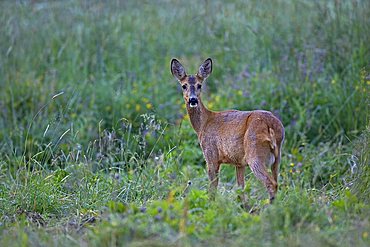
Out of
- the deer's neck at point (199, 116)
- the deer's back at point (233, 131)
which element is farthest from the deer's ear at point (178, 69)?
the deer's back at point (233, 131)

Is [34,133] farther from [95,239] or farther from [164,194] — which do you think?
[95,239]

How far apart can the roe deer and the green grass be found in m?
0.18

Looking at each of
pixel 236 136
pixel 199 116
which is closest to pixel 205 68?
pixel 199 116

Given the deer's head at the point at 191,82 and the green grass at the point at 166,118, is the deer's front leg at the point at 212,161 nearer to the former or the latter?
the green grass at the point at 166,118

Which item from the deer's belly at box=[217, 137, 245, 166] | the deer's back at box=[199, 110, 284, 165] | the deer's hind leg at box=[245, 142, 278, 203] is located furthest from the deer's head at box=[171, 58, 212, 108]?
the deer's hind leg at box=[245, 142, 278, 203]

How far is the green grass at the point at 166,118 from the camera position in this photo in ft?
15.9

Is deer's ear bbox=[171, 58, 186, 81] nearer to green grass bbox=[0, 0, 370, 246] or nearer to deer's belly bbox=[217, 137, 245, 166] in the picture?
green grass bbox=[0, 0, 370, 246]

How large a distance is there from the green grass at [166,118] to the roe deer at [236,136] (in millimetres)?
178

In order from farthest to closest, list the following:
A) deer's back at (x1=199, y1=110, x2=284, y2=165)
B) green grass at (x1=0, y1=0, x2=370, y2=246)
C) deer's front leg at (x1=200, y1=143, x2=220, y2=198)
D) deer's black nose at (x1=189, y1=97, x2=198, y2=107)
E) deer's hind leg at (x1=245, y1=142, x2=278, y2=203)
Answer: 1. deer's black nose at (x1=189, y1=97, x2=198, y2=107)
2. deer's front leg at (x1=200, y1=143, x2=220, y2=198)
3. deer's back at (x1=199, y1=110, x2=284, y2=165)
4. deer's hind leg at (x1=245, y1=142, x2=278, y2=203)
5. green grass at (x1=0, y1=0, x2=370, y2=246)

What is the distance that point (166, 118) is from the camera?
909cm

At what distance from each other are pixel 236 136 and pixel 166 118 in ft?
9.87

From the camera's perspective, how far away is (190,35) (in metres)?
11.0

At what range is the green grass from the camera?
15.9 feet

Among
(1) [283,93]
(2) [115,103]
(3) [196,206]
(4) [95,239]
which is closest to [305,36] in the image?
(1) [283,93]
